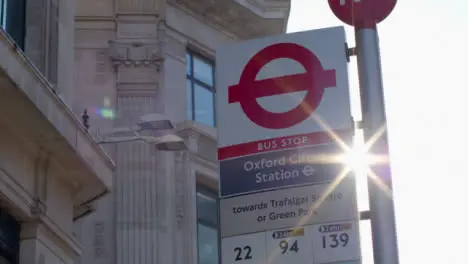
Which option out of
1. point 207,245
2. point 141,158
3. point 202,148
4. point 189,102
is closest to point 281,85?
point 141,158

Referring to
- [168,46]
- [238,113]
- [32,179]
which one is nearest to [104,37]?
[168,46]

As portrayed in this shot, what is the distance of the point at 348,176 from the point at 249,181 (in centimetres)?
89

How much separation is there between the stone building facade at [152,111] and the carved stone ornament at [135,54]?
0.08 ft

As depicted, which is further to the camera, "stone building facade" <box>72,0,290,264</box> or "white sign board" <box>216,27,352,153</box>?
"stone building facade" <box>72,0,290,264</box>

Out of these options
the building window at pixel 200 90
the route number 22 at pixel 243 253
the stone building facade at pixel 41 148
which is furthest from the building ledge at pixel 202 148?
the route number 22 at pixel 243 253

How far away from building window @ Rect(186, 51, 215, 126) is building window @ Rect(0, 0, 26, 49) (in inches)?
369

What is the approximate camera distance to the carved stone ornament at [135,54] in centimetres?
2525

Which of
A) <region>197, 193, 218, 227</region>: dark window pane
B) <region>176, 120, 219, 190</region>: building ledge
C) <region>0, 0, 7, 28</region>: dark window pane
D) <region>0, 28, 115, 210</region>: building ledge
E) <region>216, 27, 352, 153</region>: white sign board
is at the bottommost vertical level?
<region>216, 27, 352, 153</region>: white sign board

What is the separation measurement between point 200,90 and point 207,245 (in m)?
3.82

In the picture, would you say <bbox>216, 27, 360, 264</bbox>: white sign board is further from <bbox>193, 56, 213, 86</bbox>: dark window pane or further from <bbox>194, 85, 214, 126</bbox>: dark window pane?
<bbox>193, 56, 213, 86</bbox>: dark window pane

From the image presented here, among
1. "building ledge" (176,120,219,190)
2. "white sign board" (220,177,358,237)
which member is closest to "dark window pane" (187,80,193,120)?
"building ledge" (176,120,219,190)

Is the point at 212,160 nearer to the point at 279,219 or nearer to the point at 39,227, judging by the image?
the point at 39,227

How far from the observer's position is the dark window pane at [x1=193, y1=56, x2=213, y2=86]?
26425mm

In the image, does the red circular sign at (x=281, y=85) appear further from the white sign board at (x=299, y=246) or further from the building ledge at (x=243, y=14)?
the building ledge at (x=243, y=14)
